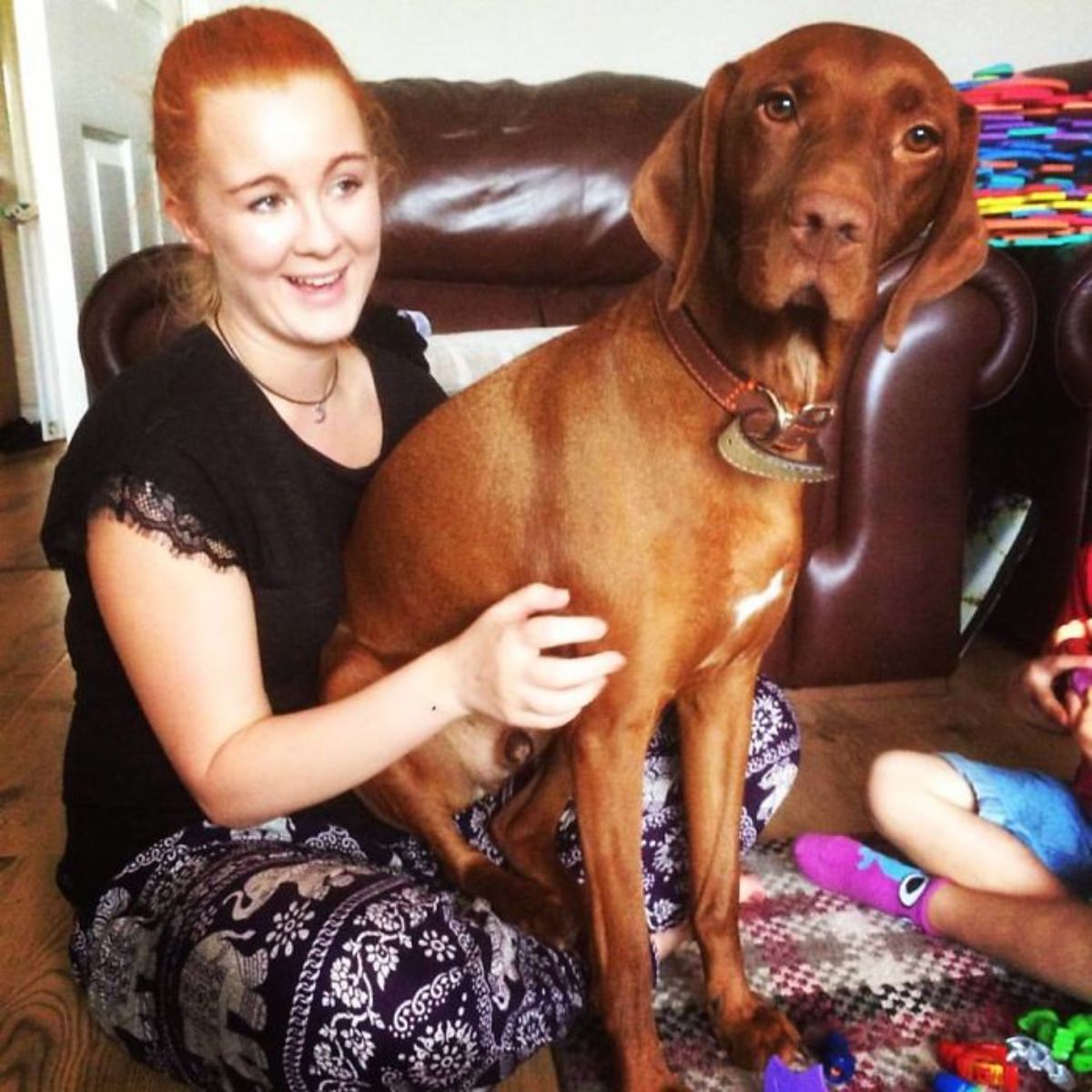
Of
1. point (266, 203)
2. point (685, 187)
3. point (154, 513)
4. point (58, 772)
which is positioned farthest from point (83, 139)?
point (685, 187)

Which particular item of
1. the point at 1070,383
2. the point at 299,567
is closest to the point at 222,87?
the point at 299,567

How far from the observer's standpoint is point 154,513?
111 centimetres

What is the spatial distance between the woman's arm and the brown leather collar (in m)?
0.24

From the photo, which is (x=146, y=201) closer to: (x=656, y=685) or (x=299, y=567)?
(x=299, y=567)

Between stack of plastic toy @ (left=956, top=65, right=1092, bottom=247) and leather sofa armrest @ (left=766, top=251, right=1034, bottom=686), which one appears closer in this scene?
leather sofa armrest @ (left=766, top=251, right=1034, bottom=686)

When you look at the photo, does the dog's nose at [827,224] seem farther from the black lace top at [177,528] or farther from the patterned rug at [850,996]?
the patterned rug at [850,996]

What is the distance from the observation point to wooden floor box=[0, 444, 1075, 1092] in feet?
4.45

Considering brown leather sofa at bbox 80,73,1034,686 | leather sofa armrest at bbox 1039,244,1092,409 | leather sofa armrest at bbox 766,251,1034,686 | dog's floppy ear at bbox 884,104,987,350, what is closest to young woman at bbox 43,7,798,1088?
dog's floppy ear at bbox 884,104,987,350

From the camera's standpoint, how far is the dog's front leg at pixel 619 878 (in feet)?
3.79

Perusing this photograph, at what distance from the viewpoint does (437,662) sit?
1.07 metres

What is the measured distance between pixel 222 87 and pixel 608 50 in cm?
244

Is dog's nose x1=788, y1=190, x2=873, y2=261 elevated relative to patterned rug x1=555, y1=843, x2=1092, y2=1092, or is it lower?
elevated

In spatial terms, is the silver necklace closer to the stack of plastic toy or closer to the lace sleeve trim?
the lace sleeve trim

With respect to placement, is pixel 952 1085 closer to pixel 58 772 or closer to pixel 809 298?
pixel 809 298
